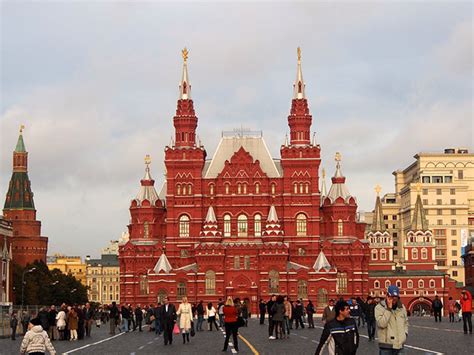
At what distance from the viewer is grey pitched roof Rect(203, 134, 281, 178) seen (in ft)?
417

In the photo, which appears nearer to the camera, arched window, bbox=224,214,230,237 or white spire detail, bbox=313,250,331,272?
white spire detail, bbox=313,250,331,272

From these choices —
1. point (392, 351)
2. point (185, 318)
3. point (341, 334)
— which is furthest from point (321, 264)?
point (341, 334)

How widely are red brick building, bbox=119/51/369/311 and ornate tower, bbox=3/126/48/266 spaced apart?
58019mm

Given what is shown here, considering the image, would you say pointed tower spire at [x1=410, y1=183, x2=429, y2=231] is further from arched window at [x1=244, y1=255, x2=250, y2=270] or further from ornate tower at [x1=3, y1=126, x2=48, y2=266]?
ornate tower at [x1=3, y1=126, x2=48, y2=266]

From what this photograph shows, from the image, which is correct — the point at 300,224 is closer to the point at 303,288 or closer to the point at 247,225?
the point at 247,225

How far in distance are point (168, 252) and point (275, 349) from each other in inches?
3497

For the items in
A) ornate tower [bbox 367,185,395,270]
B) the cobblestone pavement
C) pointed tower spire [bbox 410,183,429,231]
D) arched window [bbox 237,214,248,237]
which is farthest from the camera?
pointed tower spire [bbox 410,183,429,231]

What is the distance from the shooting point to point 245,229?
409 feet

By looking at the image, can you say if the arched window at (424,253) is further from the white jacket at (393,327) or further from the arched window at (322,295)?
the white jacket at (393,327)

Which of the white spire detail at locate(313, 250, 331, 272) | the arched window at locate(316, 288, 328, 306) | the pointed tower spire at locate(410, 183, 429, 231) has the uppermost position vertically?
the pointed tower spire at locate(410, 183, 429, 231)

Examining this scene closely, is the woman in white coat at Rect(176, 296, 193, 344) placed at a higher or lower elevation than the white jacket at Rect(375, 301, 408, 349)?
lower

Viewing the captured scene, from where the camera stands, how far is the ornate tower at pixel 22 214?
18075cm

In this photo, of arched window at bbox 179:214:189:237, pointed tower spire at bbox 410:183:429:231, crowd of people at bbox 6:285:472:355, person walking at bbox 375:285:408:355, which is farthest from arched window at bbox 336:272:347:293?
person walking at bbox 375:285:408:355

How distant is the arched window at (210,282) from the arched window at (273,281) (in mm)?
6690
